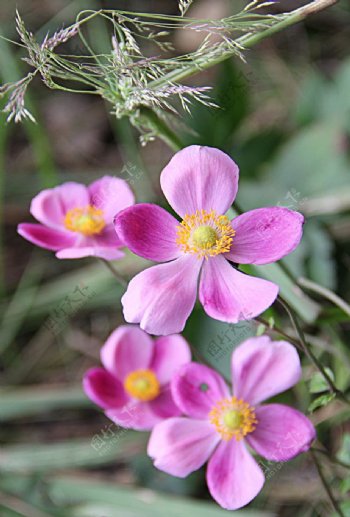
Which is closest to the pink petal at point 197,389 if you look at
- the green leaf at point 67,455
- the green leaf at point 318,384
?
the green leaf at point 318,384

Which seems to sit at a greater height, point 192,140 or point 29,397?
point 192,140

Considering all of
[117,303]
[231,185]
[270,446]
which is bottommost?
[117,303]

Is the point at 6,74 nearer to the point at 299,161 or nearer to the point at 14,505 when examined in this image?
the point at 299,161

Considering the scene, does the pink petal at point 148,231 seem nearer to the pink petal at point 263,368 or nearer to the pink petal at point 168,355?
the pink petal at point 263,368

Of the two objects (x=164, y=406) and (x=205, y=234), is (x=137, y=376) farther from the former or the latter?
(x=205, y=234)

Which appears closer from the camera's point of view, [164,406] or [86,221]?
[86,221]

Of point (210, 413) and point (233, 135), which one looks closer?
point (210, 413)

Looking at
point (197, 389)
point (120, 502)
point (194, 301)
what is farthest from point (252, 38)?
point (120, 502)

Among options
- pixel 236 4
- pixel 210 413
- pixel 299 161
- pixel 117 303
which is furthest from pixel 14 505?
pixel 236 4
